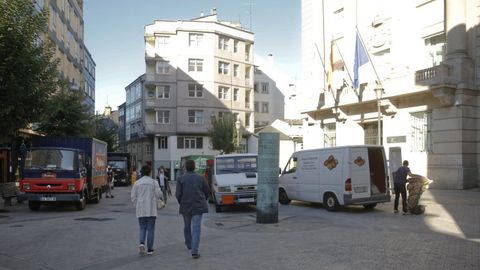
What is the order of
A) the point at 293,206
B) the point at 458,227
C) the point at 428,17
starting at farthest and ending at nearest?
the point at 428,17
the point at 293,206
the point at 458,227

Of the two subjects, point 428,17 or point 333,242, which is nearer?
point 333,242

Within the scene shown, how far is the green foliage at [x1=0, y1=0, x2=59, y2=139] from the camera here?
41.4 feet

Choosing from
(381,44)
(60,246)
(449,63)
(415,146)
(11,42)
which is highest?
(381,44)

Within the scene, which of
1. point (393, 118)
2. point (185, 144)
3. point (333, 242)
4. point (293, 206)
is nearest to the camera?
point (333, 242)

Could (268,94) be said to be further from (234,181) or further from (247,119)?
(234,181)

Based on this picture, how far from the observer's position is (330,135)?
33.7 meters

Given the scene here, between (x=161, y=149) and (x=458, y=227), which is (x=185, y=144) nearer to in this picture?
(x=161, y=149)

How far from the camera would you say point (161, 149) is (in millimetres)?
59594

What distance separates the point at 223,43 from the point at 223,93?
6061 millimetres

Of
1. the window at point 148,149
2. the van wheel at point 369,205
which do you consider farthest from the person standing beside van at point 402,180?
the window at point 148,149

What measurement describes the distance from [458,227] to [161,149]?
162 ft

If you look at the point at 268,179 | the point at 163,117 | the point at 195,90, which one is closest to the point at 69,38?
the point at 163,117

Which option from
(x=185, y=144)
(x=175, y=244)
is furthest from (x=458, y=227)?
(x=185, y=144)

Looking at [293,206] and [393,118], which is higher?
[393,118]
